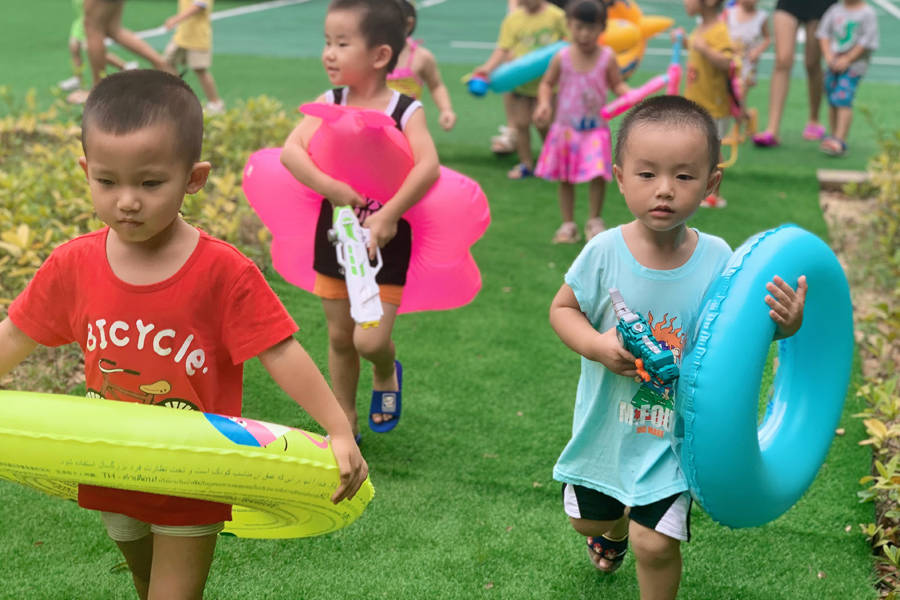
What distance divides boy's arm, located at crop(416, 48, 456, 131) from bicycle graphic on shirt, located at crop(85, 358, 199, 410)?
3.02 m

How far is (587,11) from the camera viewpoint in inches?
238

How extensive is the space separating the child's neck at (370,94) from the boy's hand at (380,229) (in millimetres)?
426

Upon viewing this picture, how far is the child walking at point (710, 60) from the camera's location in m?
7.09

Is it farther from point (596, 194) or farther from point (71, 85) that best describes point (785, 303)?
point (71, 85)

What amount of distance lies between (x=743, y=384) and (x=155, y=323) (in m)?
1.26

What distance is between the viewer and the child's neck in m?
3.71

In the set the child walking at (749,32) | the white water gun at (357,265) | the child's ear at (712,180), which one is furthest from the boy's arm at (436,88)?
the child walking at (749,32)

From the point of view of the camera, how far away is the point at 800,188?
7762 millimetres

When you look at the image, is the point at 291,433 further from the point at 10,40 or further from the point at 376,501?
the point at 10,40

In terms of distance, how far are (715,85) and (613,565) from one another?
15.6ft

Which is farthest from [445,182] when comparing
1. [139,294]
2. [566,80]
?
[566,80]

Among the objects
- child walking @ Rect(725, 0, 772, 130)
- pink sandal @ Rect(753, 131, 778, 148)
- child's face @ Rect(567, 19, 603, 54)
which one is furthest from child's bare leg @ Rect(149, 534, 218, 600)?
pink sandal @ Rect(753, 131, 778, 148)

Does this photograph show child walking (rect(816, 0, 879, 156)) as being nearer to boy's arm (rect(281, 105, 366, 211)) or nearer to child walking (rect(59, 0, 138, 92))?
child walking (rect(59, 0, 138, 92))

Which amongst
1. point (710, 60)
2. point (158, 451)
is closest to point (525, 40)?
point (710, 60)
